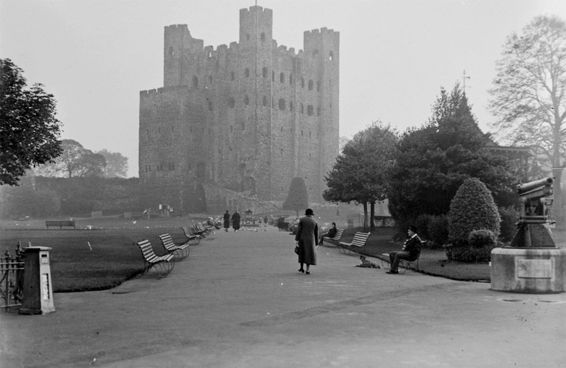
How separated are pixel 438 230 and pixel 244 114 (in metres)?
61.1

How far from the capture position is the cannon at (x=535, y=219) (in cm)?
1218

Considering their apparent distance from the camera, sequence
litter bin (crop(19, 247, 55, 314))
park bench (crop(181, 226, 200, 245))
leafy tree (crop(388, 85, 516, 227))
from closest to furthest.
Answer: litter bin (crop(19, 247, 55, 314)), leafy tree (crop(388, 85, 516, 227)), park bench (crop(181, 226, 200, 245))

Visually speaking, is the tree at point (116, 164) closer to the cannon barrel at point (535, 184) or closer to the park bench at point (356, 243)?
the park bench at point (356, 243)

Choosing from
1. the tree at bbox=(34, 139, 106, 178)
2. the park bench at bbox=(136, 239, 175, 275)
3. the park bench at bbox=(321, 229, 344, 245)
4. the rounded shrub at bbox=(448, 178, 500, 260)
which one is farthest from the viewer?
the tree at bbox=(34, 139, 106, 178)

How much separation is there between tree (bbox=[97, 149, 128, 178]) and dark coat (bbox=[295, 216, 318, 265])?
438 feet

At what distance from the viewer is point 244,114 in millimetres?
83875

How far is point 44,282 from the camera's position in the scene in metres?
9.45

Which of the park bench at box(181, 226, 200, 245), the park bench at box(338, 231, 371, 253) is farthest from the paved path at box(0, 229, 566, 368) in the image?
the park bench at box(181, 226, 200, 245)

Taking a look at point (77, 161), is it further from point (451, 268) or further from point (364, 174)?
point (451, 268)

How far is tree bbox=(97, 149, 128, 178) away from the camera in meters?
146

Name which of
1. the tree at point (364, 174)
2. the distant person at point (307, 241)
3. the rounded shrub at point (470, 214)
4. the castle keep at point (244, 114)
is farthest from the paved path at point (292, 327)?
the castle keep at point (244, 114)

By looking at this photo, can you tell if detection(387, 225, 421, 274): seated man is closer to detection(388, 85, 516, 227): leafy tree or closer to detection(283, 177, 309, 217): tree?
detection(388, 85, 516, 227): leafy tree

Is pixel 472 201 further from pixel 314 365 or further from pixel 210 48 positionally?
pixel 210 48

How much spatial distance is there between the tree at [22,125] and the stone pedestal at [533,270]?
17229mm
